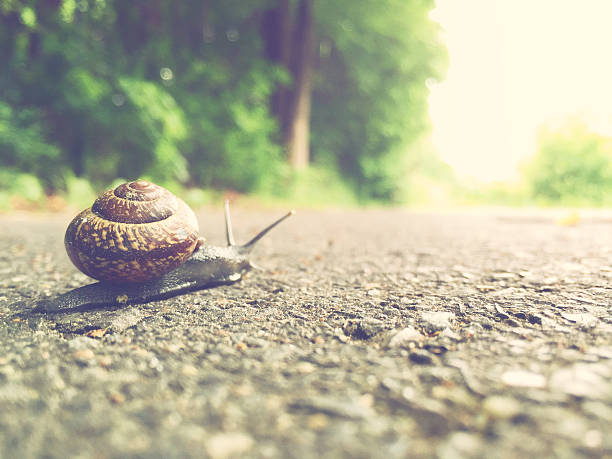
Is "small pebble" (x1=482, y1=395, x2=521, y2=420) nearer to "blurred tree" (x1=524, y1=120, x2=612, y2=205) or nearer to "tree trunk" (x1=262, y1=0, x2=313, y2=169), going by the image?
"tree trunk" (x1=262, y1=0, x2=313, y2=169)

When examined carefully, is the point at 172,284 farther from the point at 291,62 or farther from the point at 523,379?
the point at 291,62

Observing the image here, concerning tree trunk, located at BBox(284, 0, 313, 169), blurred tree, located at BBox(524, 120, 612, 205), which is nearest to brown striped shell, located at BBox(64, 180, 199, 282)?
tree trunk, located at BBox(284, 0, 313, 169)

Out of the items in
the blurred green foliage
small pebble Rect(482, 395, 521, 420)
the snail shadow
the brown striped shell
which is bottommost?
the snail shadow

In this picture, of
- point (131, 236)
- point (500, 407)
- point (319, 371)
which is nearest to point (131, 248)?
point (131, 236)

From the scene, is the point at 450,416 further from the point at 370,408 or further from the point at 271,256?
the point at 271,256

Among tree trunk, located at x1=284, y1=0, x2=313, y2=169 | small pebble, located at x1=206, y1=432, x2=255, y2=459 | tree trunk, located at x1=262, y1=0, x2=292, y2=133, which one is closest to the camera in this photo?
small pebble, located at x1=206, y1=432, x2=255, y2=459

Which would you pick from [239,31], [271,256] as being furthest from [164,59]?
[271,256]

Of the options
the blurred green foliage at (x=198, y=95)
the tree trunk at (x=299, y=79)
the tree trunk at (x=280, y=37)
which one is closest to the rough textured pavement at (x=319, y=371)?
the blurred green foliage at (x=198, y=95)

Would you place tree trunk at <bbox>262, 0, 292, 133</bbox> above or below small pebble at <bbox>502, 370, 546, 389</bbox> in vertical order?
above
